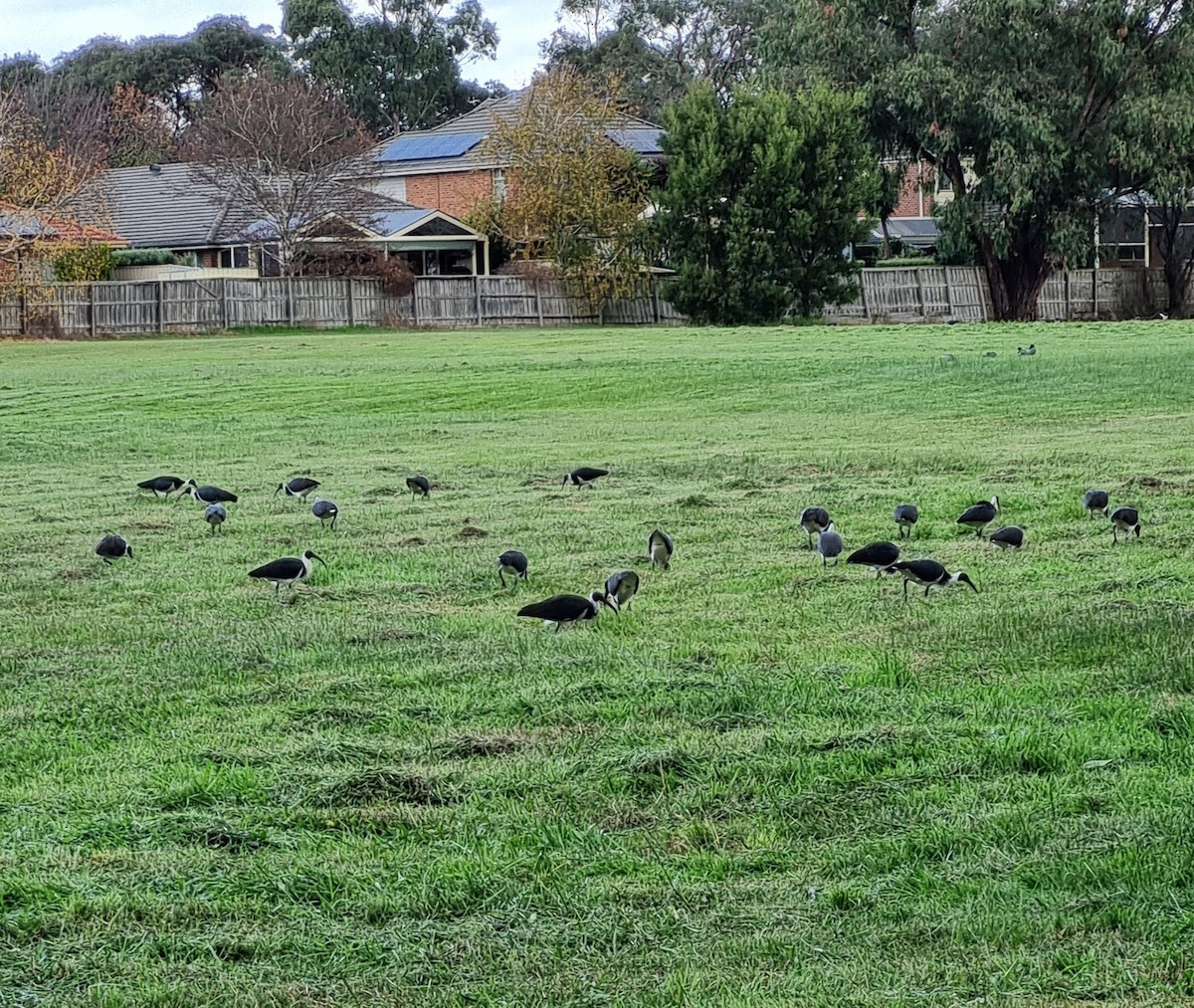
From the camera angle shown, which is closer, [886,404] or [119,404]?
[886,404]

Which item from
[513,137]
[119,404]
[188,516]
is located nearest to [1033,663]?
[188,516]

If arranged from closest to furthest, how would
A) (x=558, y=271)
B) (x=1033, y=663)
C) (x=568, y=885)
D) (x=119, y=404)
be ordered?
(x=568, y=885)
(x=1033, y=663)
(x=119, y=404)
(x=558, y=271)

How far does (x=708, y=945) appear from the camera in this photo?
416 cm

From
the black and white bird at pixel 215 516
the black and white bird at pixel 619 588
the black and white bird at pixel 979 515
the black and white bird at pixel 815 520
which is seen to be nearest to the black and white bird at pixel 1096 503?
the black and white bird at pixel 979 515

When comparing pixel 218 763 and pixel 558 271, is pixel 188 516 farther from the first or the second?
pixel 558 271

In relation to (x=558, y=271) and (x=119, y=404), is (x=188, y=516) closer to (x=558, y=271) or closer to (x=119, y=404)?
(x=119, y=404)

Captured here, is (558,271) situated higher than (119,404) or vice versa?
(558,271)

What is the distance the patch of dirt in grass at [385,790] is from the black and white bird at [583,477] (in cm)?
799

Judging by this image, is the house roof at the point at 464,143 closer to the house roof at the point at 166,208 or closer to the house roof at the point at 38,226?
the house roof at the point at 166,208

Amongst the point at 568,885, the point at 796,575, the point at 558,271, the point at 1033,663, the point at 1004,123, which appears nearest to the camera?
the point at 568,885

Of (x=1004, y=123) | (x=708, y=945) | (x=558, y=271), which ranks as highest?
(x=1004, y=123)

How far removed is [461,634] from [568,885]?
3281mm

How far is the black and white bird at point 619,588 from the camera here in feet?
26.0

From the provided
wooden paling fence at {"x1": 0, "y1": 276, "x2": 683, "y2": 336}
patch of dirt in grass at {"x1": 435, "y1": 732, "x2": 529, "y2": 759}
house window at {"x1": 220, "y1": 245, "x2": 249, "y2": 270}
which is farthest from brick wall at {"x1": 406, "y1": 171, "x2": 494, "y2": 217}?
patch of dirt in grass at {"x1": 435, "y1": 732, "x2": 529, "y2": 759}
